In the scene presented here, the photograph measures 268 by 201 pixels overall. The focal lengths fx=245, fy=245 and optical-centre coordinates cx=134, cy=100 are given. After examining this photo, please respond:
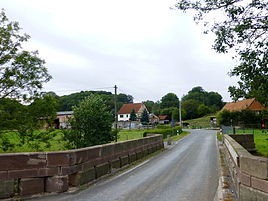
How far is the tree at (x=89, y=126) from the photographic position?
1447 cm

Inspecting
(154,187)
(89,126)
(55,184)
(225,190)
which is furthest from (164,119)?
(55,184)

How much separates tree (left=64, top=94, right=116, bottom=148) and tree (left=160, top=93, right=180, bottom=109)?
121543mm

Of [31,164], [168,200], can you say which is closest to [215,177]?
[168,200]

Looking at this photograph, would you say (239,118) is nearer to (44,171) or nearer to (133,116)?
(133,116)

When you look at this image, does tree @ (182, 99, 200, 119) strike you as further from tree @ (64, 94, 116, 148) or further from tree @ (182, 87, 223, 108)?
tree @ (64, 94, 116, 148)

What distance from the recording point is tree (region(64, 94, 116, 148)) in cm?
1447

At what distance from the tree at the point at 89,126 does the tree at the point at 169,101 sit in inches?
4785

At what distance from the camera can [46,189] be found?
643 cm

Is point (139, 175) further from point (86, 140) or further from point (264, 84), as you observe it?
point (86, 140)

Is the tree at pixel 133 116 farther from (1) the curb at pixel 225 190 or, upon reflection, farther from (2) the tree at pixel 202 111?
(1) the curb at pixel 225 190

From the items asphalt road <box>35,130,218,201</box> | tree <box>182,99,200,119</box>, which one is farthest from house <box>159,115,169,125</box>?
asphalt road <box>35,130,218,201</box>

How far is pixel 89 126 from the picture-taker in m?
14.8

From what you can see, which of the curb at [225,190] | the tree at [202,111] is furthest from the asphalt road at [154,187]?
the tree at [202,111]

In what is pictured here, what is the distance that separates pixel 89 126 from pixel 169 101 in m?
125
